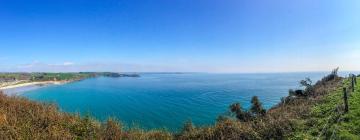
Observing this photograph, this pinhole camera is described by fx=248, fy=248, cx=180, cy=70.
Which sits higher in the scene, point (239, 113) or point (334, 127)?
point (334, 127)

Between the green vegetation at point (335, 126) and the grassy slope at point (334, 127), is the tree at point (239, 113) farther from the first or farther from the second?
the grassy slope at point (334, 127)

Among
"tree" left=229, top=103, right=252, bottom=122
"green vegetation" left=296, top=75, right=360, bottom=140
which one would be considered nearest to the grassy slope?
"green vegetation" left=296, top=75, right=360, bottom=140

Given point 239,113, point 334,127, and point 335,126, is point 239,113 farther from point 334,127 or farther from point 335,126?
point 335,126

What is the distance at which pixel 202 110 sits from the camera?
154 feet

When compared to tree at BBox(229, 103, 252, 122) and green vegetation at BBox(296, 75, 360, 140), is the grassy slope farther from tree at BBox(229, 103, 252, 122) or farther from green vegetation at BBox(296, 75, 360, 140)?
tree at BBox(229, 103, 252, 122)

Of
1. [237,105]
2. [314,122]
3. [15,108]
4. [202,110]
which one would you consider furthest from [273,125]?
[202,110]

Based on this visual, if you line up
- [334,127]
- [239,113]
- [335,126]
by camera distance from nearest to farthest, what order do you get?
[335,126] < [334,127] < [239,113]

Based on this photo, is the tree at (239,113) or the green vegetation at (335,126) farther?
the tree at (239,113)

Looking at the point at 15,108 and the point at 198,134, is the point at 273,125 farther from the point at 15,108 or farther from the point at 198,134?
the point at 15,108

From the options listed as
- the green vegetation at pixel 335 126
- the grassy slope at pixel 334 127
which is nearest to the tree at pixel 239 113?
the green vegetation at pixel 335 126

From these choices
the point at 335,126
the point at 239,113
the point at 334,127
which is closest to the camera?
the point at 335,126

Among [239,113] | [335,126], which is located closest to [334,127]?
[335,126]

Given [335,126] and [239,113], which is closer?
[335,126]

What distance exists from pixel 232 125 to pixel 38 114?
7.96m
